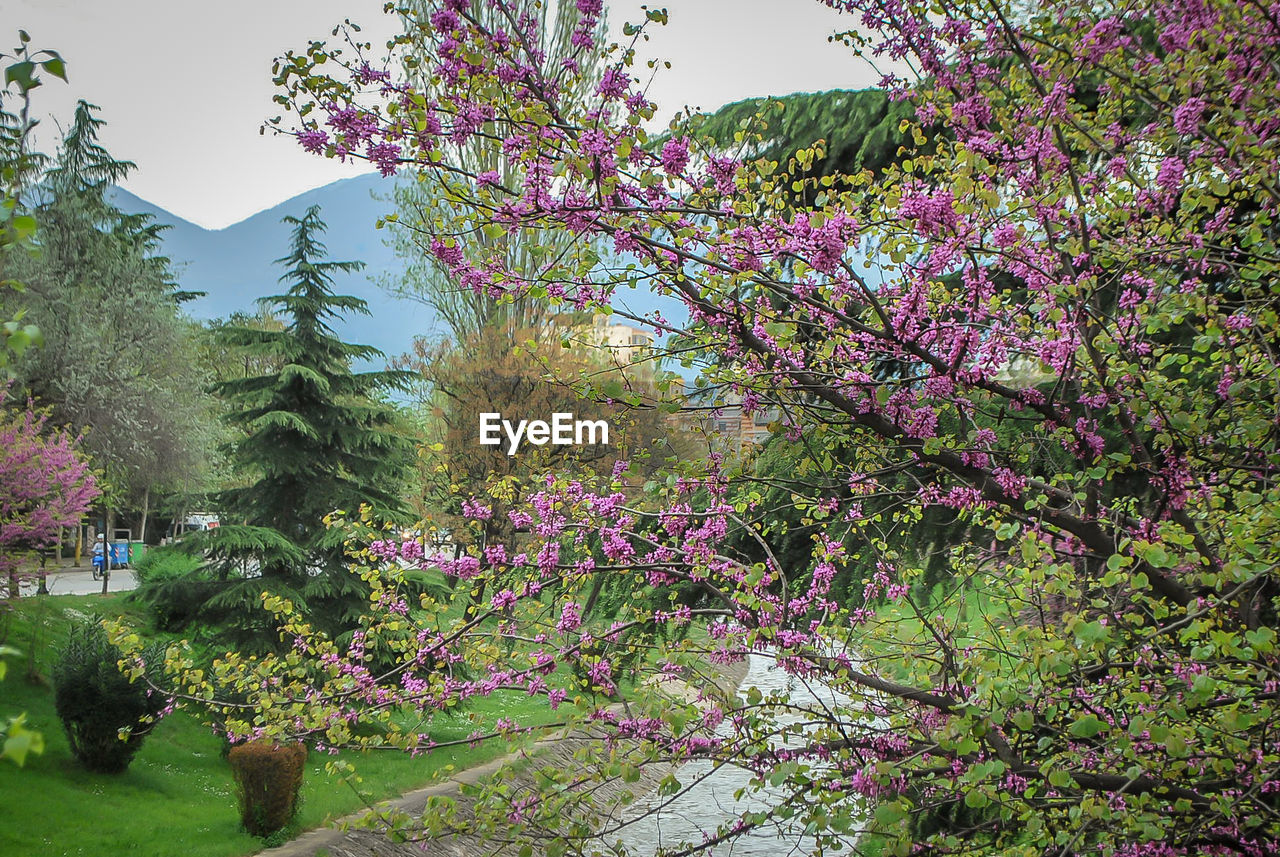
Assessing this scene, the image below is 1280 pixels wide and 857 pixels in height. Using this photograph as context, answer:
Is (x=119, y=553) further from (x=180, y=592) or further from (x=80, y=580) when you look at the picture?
(x=180, y=592)

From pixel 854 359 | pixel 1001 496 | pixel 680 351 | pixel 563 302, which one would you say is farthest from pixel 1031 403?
pixel 563 302

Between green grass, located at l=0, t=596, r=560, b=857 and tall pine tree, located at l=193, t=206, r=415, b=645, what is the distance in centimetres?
185

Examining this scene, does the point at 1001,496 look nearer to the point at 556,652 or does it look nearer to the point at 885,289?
the point at 885,289

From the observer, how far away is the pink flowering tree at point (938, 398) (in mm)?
2408

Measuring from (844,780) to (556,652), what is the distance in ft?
3.28

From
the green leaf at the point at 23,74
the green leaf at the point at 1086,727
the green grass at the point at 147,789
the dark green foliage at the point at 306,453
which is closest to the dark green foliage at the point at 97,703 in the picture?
the green grass at the point at 147,789

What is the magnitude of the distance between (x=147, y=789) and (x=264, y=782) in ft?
6.13

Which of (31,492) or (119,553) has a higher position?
(31,492)

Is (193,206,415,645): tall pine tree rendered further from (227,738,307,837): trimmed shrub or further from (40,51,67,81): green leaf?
(40,51,67,81): green leaf

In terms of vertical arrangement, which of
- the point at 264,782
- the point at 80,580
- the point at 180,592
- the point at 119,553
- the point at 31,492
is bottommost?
the point at 264,782

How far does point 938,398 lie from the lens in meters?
2.93

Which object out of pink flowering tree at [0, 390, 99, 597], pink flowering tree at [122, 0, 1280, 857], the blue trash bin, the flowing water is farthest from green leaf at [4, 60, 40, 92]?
the blue trash bin

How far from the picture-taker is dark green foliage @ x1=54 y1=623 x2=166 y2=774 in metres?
8.44

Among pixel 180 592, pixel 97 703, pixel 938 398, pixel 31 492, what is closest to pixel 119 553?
pixel 31 492
